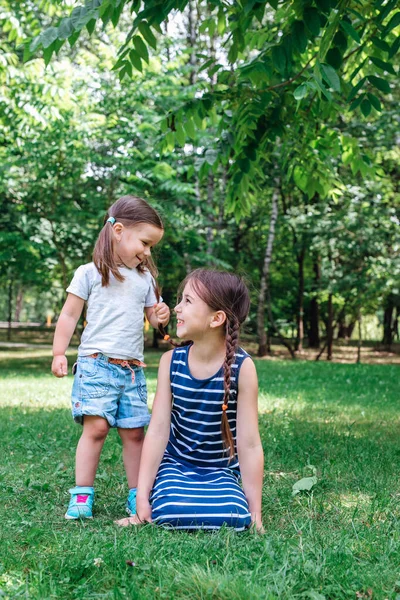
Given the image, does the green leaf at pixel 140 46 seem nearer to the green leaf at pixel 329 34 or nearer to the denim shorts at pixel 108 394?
the green leaf at pixel 329 34

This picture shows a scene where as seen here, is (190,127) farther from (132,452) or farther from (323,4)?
(132,452)

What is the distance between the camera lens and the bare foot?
3.13 meters

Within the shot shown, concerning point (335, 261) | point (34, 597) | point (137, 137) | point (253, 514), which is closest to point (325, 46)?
point (253, 514)

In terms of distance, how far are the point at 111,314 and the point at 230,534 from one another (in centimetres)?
132

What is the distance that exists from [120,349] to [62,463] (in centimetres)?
133

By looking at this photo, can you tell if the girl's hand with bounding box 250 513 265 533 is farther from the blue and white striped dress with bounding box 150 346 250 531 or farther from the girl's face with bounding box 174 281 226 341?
the girl's face with bounding box 174 281 226 341

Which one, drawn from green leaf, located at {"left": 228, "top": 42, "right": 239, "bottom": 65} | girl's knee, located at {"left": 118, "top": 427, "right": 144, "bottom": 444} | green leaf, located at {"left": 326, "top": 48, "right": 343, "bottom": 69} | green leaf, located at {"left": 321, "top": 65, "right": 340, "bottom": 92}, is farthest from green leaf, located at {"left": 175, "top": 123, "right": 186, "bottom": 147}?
girl's knee, located at {"left": 118, "top": 427, "right": 144, "bottom": 444}

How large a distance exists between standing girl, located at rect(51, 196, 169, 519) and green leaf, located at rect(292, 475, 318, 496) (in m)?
0.87

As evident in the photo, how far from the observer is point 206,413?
131 inches

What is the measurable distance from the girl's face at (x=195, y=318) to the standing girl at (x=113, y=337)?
382 mm

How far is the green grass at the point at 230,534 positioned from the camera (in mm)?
2287

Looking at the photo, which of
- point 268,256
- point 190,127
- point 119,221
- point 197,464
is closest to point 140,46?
point 190,127

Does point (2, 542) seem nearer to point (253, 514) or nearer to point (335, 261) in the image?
point (253, 514)

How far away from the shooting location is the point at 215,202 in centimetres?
1961
